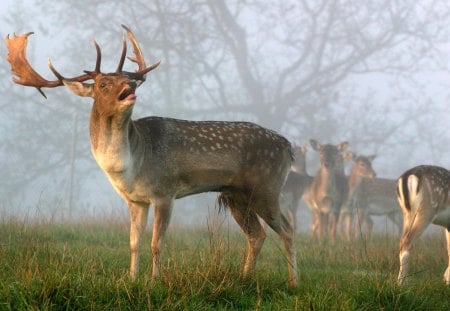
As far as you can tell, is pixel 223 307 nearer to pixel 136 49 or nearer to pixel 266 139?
pixel 266 139

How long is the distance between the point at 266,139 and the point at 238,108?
2098cm

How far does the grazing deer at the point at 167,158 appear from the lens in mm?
4586

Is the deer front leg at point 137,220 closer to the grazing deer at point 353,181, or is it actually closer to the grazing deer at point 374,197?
the grazing deer at point 353,181

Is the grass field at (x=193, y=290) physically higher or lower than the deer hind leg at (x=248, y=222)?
lower

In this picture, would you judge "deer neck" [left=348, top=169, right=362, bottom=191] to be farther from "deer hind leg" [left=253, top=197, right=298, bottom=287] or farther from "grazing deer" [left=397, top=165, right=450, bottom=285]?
"deer hind leg" [left=253, top=197, right=298, bottom=287]

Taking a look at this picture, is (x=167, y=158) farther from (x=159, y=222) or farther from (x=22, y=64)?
(x=22, y=64)

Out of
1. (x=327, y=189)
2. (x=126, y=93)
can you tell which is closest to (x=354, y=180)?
(x=327, y=189)

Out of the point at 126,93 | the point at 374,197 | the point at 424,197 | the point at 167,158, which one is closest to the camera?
the point at 126,93

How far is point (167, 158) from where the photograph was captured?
16.2 feet

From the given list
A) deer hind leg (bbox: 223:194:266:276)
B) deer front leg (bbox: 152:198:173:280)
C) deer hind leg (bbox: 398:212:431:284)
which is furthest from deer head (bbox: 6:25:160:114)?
deer hind leg (bbox: 398:212:431:284)

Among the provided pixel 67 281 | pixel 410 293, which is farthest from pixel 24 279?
pixel 410 293

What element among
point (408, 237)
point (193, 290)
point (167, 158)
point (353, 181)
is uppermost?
point (167, 158)

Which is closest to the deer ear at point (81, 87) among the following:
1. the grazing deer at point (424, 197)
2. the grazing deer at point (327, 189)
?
the grazing deer at point (424, 197)

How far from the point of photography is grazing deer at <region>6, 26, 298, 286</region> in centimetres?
459
